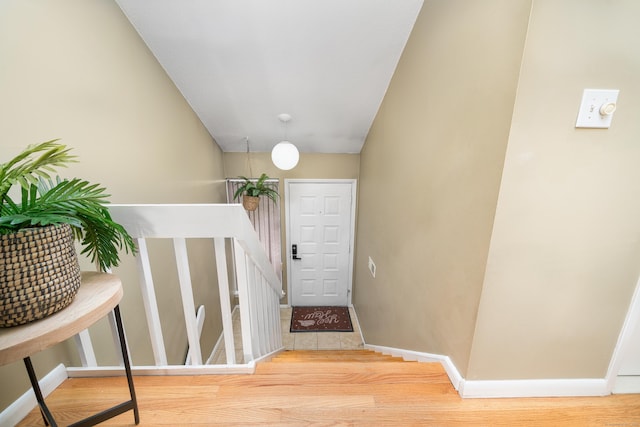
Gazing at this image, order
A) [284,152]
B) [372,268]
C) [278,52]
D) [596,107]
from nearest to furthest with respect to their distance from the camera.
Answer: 1. [596,107]
2. [278,52]
3. [284,152]
4. [372,268]

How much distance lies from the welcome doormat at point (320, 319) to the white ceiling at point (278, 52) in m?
2.87

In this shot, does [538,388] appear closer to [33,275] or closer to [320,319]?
[33,275]

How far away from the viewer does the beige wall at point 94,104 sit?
2.78ft

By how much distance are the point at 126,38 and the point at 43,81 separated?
0.70 m

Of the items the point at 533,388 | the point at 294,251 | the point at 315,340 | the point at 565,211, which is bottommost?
the point at 315,340

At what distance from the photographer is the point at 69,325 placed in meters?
0.53

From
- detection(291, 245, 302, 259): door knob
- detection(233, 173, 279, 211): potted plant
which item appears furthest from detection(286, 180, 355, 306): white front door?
detection(233, 173, 279, 211): potted plant

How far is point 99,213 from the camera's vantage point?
0.64 meters

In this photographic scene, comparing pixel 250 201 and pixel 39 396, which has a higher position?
pixel 250 201

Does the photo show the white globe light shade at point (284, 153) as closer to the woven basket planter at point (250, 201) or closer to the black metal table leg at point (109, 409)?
the woven basket planter at point (250, 201)

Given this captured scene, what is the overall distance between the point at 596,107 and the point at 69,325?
Answer: 1585 millimetres

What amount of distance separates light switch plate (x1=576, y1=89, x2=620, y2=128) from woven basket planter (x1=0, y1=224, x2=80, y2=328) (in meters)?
1.53

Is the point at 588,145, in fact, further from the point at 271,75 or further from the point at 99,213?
the point at 271,75

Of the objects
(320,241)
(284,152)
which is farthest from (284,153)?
(320,241)
